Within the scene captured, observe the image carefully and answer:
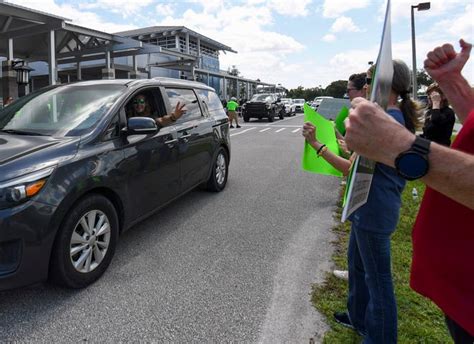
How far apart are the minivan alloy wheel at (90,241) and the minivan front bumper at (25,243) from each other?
29 centimetres

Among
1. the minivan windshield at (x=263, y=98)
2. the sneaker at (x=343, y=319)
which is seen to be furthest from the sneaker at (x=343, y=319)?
the minivan windshield at (x=263, y=98)

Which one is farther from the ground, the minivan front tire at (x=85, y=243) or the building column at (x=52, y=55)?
the building column at (x=52, y=55)

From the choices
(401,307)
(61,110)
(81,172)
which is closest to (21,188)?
(81,172)

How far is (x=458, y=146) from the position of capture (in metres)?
1.29

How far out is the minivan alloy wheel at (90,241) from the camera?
309cm

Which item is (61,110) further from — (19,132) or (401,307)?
(401,307)

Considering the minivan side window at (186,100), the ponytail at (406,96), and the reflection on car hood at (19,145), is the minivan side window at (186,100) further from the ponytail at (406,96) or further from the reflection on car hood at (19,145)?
the ponytail at (406,96)

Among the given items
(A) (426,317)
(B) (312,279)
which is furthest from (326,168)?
(A) (426,317)

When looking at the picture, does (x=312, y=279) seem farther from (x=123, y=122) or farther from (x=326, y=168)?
(x=123, y=122)

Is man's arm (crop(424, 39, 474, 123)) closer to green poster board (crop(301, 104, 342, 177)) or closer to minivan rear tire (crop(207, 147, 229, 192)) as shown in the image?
green poster board (crop(301, 104, 342, 177))

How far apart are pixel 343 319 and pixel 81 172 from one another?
2.27 metres

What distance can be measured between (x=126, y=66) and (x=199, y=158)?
91.2 ft

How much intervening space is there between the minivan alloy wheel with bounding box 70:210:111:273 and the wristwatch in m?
2.67

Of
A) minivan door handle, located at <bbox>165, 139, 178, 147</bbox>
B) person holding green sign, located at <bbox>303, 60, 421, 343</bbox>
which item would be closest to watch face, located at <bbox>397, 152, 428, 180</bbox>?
person holding green sign, located at <bbox>303, 60, 421, 343</bbox>
